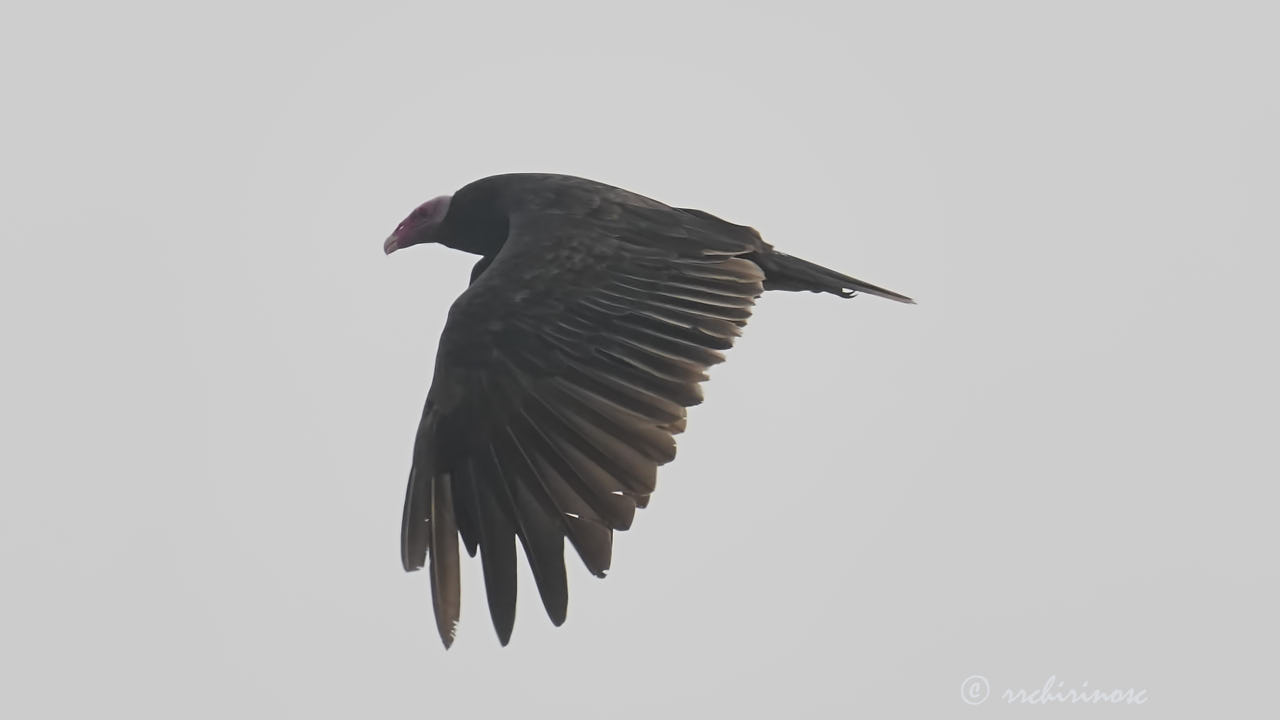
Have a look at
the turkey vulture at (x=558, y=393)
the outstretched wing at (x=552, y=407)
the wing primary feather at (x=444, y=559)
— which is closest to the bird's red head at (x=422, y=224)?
the turkey vulture at (x=558, y=393)

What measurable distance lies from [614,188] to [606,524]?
7.48 feet

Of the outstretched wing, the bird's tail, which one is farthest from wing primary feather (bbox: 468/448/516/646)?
the bird's tail

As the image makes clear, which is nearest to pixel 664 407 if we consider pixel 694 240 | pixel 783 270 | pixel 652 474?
pixel 652 474

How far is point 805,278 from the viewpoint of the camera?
682cm

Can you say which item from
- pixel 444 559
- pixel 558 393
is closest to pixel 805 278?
pixel 558 393

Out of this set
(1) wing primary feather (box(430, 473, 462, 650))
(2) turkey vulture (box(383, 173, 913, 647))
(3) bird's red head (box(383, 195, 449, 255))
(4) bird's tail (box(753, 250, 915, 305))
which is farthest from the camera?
(3) bird's red head (box(383, 195, 449, 255))

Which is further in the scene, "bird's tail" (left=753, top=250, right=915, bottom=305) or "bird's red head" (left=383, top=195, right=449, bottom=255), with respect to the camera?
"bird's red head" (left=383, top=195, right=449, bottom=255)

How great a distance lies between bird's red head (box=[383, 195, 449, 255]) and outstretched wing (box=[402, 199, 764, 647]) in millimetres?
1957

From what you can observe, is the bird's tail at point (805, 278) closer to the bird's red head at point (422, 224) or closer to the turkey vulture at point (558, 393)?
the turkey vulture at point (558, 393)

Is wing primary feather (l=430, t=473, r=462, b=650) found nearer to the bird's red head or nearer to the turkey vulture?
the turkey vulture

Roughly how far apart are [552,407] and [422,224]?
296 centimetres

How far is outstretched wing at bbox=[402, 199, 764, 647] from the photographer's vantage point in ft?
16.3

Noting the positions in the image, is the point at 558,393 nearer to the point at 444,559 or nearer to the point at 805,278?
the point at 444,559

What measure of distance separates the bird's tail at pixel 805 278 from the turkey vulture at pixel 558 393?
448mm
